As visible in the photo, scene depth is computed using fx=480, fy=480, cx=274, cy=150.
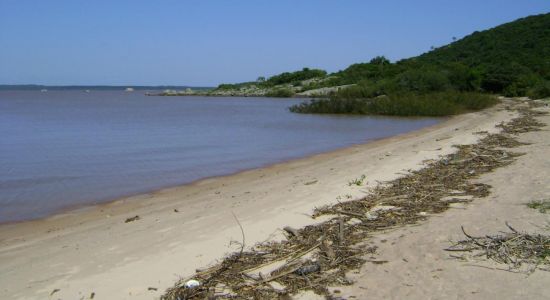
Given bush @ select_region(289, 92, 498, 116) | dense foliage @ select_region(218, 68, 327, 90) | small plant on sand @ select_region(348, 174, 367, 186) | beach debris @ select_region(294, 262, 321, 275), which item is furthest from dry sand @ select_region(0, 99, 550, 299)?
dense foliage @ select_region(218, 68, 327, 90)

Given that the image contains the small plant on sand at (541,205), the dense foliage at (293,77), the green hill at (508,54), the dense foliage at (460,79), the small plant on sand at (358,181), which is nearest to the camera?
the small plant on sand at (541,205)

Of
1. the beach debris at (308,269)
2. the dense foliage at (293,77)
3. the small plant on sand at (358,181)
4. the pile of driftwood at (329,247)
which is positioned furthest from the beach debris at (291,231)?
the dense foliage at (293,77)

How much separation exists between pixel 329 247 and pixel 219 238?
1.63 meters

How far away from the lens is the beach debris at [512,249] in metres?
4.92

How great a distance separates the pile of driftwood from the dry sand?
0.27 meters

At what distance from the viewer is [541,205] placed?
686cm

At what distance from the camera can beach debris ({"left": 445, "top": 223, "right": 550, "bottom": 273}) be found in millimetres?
4922

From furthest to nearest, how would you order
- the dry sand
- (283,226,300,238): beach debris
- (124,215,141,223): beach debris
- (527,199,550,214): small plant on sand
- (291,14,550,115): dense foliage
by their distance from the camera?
(291,14,550,115): dense foliage, (124,215,141,223): beach debris, (527,199,550,214): small plant on sand, (283,226,300,238): beach debris, the dry sand

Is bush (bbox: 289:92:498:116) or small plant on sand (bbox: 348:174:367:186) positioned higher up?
small plant on sand (bbox: 348:174:367:186)

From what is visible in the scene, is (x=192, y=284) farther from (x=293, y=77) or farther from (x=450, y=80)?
(x=293, y=77)

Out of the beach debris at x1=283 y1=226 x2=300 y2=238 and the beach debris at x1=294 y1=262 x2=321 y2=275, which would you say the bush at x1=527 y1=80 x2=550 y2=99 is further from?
the beach debris at x1=294 y1=262 x2=321 y2=275

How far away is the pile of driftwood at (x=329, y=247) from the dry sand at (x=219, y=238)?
0.27 metres

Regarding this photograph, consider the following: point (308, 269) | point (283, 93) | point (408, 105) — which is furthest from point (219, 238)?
point (283, 93)

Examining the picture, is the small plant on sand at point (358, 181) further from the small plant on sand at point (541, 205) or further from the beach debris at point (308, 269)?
the beach debris at point (308, 269)
